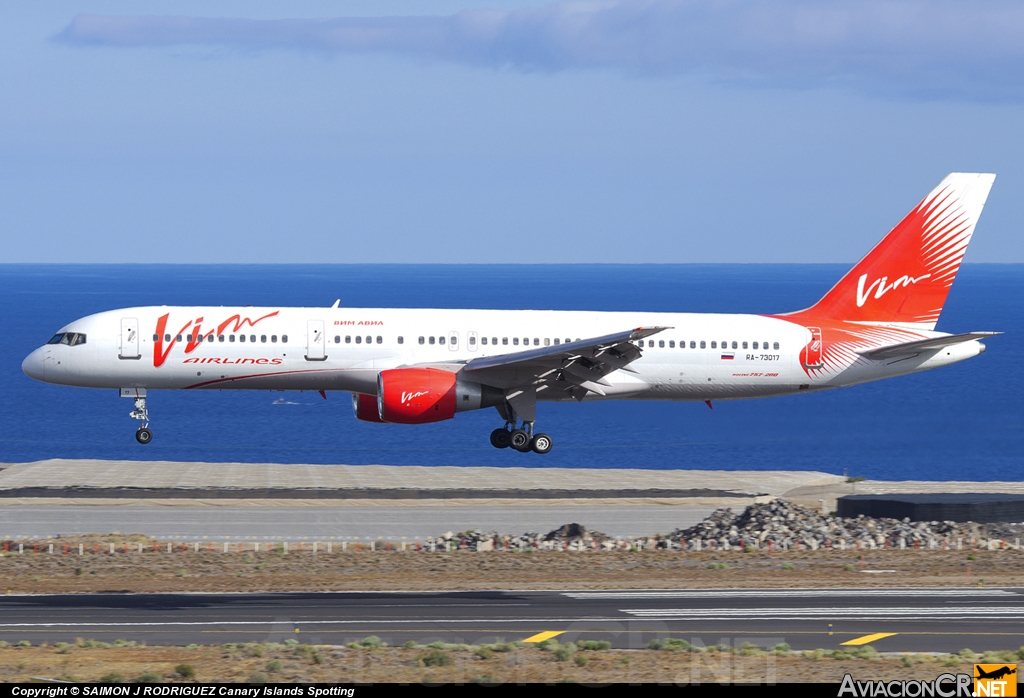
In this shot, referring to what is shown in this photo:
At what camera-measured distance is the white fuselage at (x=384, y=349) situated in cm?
4628

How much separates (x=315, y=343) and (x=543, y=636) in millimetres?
20078

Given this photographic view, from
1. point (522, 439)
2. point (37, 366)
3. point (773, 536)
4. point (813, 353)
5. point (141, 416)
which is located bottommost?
point (773, 536)

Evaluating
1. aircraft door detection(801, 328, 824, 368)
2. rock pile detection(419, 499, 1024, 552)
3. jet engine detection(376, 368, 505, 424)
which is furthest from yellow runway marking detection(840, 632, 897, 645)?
aircraft door detection(801, 328, 824, 368)

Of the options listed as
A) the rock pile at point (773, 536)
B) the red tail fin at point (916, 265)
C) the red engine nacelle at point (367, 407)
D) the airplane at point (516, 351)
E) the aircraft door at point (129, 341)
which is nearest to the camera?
the airplane at point (516, 351)

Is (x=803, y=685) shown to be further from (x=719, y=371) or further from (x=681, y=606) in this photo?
(x=719, y=371)

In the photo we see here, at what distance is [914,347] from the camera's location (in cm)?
4841

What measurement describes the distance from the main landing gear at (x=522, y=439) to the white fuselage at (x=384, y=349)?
1.73 m

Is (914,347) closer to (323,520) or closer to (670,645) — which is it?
(670,645)

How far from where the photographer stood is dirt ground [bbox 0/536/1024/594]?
3797cm

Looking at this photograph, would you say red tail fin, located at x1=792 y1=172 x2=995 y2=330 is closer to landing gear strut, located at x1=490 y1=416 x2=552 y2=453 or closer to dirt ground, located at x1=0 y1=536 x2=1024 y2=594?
dirt ground, located at x1=0 y1=536 x2=1024 y2=594

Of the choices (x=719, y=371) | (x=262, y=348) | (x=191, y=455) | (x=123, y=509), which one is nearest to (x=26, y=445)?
(x=191, y=455)

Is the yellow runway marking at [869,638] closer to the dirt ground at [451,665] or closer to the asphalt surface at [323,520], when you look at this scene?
the dirt ground at [451,665]

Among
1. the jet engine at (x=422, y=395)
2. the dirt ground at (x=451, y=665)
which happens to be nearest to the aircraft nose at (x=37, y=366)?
the jet engine at (x=422, y=395)

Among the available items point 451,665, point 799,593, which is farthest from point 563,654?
point 799,593
